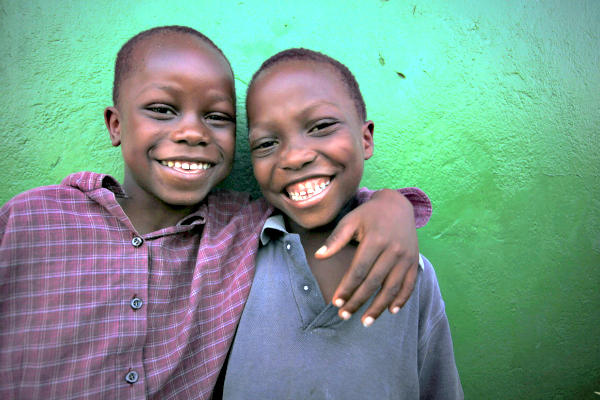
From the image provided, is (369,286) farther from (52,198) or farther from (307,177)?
(52,198)

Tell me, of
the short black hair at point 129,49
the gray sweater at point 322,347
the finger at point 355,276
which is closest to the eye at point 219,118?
the short black hair at point 129,49

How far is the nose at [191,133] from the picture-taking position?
50.1 inches

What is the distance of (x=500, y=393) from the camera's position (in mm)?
1717

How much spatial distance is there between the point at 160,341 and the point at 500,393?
1.55m

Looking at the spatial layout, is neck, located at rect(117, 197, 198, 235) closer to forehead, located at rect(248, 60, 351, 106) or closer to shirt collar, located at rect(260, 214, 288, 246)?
shirt collar, located at rect(260, 214, 288, 246)

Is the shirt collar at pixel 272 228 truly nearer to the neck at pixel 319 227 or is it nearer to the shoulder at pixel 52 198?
the neck at pixel 319 227

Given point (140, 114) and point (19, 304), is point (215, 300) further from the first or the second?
point (140, 114)

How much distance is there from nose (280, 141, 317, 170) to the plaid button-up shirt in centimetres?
32

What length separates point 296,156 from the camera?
1237mm

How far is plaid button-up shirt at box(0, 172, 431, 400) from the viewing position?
3.53 ft

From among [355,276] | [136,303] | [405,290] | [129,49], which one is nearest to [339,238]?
[355,276]

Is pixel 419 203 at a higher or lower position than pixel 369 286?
higher

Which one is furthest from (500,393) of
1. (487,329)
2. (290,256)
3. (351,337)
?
(290,256)

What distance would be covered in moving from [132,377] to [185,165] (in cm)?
71
